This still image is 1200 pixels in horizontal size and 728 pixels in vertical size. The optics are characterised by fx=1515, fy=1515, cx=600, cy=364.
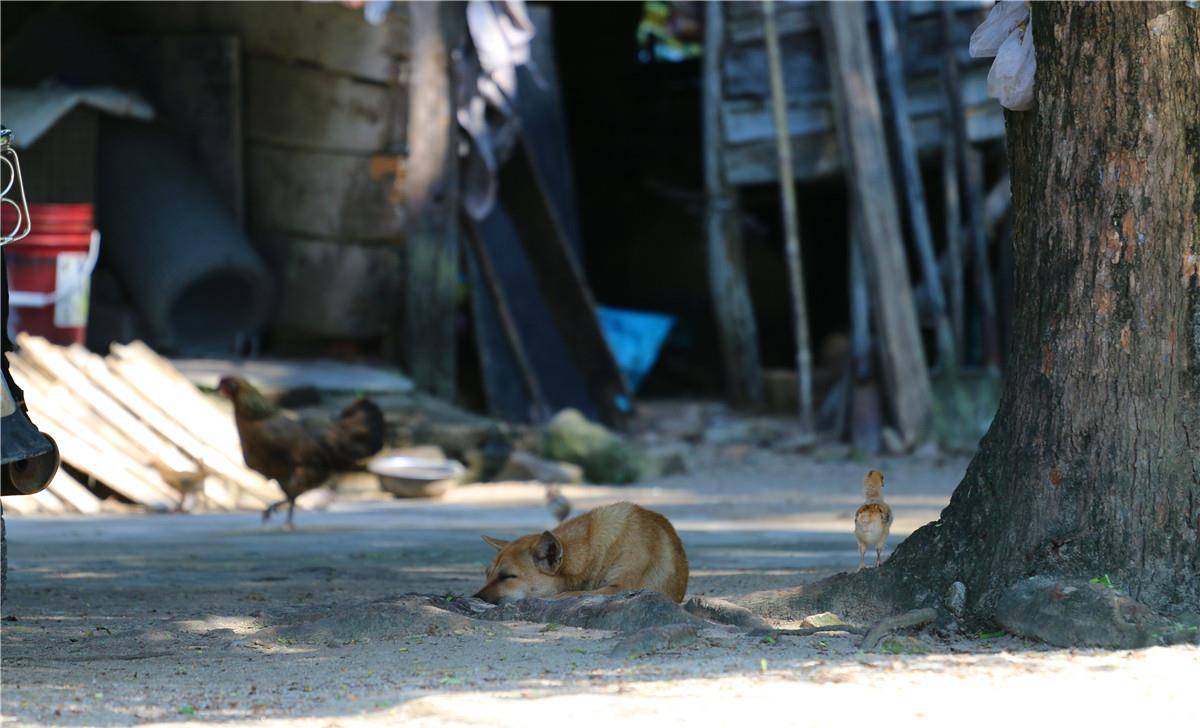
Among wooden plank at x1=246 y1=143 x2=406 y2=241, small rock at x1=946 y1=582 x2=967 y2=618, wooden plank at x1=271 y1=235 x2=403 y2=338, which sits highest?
wooden plank at x1=246 y1=143 x2=406 y2=241

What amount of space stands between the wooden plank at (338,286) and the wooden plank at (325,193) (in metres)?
0.14

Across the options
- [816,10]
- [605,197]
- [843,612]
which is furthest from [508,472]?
[605,197]

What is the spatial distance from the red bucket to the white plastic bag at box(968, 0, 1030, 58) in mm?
7938

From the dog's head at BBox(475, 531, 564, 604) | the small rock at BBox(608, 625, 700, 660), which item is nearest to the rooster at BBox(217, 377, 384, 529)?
the dog's head at BBox(475, 531, 564, 604)

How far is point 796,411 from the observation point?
1619 centimetres

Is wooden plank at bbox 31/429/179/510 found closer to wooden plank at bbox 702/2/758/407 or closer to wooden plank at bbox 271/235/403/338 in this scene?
wooden plank at bbox 271/235/403/338

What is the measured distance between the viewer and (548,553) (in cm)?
602

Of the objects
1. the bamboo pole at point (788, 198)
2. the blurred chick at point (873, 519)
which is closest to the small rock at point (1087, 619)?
the blurred chick at point (873, 519)

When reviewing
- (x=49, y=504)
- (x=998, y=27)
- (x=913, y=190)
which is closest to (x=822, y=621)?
(x=998, y=27)

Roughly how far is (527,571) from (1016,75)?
2.66m

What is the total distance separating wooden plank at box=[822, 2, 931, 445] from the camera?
14.1m

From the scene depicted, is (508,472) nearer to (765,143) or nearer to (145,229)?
(145,229)

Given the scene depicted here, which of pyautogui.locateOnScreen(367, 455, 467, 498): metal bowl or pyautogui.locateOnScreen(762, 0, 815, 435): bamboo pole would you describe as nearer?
pyautogui.locateOnScreen(367, 455, 467, 498): metal bowl

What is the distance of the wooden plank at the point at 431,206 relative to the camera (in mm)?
13383
